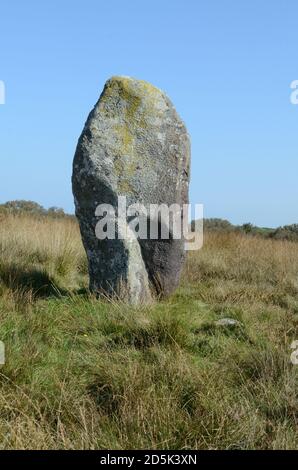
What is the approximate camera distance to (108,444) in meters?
2.83

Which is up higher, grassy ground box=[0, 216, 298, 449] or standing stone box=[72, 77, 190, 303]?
standing stone box=[72, 77, 190, 303]

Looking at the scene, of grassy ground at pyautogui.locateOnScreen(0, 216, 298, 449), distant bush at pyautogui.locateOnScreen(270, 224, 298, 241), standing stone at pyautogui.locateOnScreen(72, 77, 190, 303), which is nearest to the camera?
grassy ground at pyautogui.locateOnScreen(0, 216, 298, 449)

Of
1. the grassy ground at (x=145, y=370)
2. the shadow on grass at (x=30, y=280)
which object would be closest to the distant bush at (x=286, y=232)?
the grassy ground at (x=145, y=370)

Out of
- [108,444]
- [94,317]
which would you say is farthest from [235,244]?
[108,444]

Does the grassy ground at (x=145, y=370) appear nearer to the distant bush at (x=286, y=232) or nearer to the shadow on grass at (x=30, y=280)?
the shadow on grass at (x=30, y=280)

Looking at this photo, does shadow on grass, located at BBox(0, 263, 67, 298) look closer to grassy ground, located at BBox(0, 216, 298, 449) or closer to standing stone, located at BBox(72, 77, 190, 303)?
grassy ground, located at BBox(0, 216, 298, 449)

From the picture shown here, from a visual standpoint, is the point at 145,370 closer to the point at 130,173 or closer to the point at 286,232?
the point at 130,173

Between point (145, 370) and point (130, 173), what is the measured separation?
105 inches

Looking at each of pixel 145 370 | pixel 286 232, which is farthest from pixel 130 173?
pixel 286 232

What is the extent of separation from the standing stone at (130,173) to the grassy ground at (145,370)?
1.33ft

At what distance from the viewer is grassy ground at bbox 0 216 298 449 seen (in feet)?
9.62

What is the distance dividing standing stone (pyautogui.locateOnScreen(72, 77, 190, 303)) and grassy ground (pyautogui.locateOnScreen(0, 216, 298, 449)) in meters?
0.40

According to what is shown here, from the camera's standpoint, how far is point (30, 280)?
6492mm

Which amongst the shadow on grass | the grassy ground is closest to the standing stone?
the grassy ground
